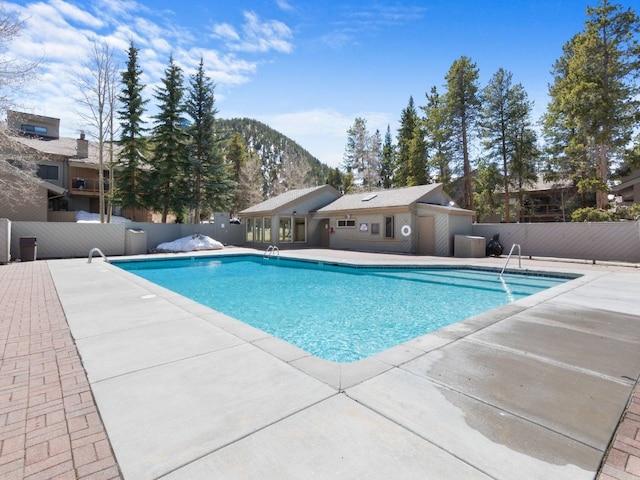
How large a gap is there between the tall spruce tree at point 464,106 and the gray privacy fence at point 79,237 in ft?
70.5

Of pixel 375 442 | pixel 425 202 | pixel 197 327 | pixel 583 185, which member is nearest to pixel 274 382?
pixel 375 442

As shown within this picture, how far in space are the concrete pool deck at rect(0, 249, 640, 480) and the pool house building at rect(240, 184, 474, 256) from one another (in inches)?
450

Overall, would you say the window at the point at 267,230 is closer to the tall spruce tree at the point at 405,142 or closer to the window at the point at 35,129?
the tall spruce tree at the point at 405,142

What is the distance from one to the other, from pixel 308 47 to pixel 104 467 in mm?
13706

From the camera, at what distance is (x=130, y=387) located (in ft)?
8.46

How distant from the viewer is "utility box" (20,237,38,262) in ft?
41.6

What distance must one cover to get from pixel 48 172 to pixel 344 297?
25.4 m

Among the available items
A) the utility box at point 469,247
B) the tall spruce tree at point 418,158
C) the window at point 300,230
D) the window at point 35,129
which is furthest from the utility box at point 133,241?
the tall spruce tree at point 418,158

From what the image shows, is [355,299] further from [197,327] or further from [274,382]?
[274,382]

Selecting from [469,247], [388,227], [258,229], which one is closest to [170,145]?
[258,229]

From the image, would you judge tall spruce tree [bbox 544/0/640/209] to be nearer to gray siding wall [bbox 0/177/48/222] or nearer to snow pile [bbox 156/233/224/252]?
snow pile [bbox 156/233/224/252]

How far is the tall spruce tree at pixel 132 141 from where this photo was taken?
66.6 ft

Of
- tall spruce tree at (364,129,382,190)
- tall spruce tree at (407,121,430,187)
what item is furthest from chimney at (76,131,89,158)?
tall spruce tree at (364,129,382,190)

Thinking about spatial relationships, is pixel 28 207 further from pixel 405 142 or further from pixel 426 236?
pixel 405 142
